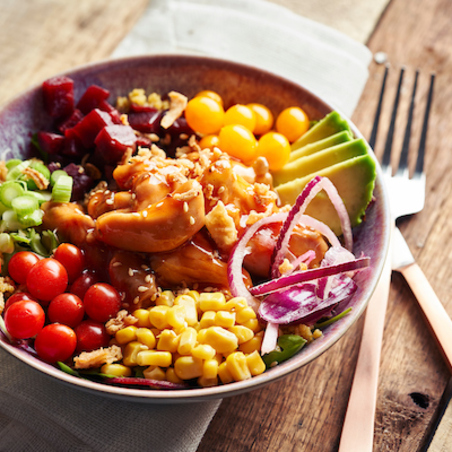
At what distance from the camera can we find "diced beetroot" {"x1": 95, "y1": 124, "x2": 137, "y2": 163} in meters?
3.45

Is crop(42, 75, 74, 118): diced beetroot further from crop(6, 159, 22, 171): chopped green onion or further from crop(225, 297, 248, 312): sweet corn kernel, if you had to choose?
crop(225, 297, 248, 312): sweet corn kernel

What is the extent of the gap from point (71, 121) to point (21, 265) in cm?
127

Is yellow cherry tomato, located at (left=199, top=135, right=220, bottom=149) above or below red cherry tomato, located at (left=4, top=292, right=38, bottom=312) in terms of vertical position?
above

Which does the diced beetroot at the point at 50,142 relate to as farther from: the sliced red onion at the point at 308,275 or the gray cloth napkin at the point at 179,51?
the sliced red onion at the point at 308,275

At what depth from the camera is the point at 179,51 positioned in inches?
191

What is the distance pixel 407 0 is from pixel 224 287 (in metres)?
4.21

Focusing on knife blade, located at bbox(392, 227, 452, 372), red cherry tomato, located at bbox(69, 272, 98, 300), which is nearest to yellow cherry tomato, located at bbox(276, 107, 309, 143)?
knife blade, located at bbox(392, 227, 452, 372)

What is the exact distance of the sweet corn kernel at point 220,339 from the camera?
8.66ft

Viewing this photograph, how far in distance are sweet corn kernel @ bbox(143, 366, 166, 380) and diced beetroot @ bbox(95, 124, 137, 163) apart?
158cm

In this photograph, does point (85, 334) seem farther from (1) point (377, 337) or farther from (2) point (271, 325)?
(1) point (377, 337)

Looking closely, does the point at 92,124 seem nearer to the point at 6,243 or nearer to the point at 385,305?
the point at 6,243

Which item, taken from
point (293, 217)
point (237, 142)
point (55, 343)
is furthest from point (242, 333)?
point (237, 142)

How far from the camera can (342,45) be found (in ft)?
16.2

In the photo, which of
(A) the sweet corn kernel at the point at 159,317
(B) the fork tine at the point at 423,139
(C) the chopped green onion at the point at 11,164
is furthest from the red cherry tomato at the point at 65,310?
(B) the fork tine at the point at 423,139
